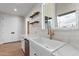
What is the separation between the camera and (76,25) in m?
1.18

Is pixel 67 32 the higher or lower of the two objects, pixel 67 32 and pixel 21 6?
the lower

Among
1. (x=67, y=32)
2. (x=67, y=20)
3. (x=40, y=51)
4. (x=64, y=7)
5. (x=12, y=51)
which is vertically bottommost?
(x=12, y=51)

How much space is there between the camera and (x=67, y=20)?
139 centimetres

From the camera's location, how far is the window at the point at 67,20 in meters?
Result: 1.26

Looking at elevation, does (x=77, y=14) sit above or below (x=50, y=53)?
above

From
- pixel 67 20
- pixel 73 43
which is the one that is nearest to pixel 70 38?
pixel 73 43

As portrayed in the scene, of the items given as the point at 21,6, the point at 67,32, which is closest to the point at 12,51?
the point at 21,6

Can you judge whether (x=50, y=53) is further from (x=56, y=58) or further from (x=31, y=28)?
(x=31, y=28)

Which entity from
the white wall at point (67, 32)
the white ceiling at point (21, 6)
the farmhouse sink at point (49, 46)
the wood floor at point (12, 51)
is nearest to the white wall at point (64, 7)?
the white wall at point (67, 32)

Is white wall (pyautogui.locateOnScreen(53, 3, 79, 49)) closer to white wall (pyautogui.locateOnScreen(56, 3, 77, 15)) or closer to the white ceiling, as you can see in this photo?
white wall (pyautogui.locateOnScreen(56, 3, 77, 15))

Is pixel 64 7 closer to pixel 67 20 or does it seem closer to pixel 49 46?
pixel 67 20

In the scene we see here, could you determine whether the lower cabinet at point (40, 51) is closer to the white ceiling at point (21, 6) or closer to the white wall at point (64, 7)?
the white wall at point (64, 7)

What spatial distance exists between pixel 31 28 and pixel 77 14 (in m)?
1.99

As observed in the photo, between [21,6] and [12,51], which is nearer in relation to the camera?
[21,6]
